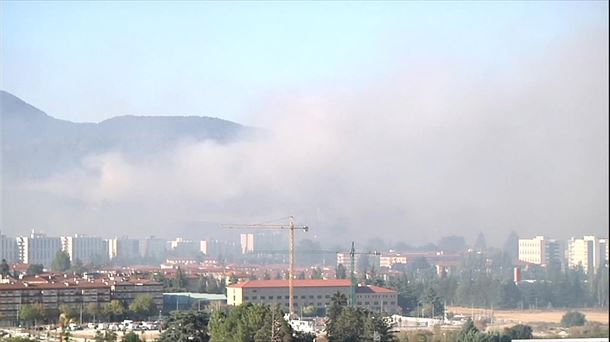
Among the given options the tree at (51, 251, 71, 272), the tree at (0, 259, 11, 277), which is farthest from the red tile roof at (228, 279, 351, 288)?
the tree at (51, 251, 71, 272)

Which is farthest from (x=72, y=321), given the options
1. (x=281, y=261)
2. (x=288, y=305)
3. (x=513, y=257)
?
(x=513, y=257)

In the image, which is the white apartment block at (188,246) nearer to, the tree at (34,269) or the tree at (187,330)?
the tree at (34,269)

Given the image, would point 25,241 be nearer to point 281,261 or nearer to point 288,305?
point 281,261

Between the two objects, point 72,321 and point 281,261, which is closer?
point 72,321

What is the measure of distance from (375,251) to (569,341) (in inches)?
469

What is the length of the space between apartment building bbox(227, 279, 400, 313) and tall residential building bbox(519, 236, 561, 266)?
720cm

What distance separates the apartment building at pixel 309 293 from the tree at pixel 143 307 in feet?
4.90

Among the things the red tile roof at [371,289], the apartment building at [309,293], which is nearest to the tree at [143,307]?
the apartment building at [309,293]

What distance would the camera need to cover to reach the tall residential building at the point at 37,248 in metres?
26.9

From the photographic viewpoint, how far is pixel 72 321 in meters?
18.0

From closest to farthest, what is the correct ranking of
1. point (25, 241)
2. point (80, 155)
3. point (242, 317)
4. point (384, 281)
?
1. point (242, 317)
2. point (384, 281)
3. point (25, 241)
4. point (80, 155)

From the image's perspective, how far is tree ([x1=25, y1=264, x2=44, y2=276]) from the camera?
80.3 feet

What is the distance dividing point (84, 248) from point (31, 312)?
10594 mm

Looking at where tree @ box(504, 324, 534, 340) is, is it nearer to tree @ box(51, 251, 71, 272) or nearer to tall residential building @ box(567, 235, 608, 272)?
tall residential building @ box(567, 235, 608, 272)
